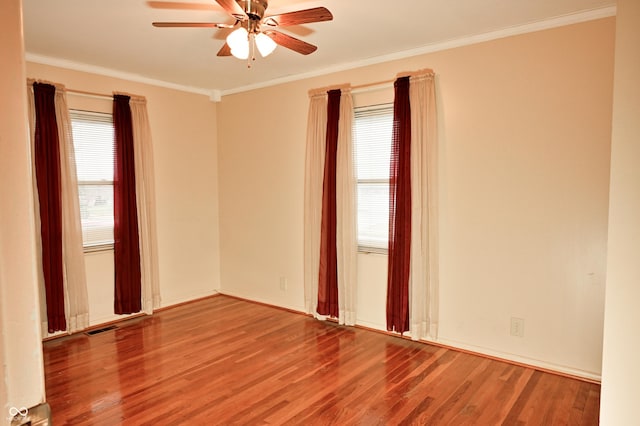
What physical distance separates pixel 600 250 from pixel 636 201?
230cm

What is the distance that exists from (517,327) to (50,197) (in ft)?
14.1

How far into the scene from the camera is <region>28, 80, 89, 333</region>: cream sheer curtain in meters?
4.00

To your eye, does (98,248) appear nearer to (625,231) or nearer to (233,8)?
(233,8)

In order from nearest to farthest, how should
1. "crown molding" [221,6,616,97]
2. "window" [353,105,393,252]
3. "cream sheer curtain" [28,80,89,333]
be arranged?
"crown molding" [221,6,616,97] → "cream sheer curtain" [28,80,89,333] → "window" [353,105,393,252]

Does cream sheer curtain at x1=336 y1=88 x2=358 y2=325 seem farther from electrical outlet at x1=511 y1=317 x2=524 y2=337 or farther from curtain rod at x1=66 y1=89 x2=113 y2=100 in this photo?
curtain rod at x1=66 y1=89 x2=113 y2=100

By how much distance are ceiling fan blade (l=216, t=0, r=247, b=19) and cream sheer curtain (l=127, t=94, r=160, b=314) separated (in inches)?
100

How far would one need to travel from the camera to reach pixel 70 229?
4.05 metres

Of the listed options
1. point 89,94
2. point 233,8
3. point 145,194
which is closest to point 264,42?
point 233,8

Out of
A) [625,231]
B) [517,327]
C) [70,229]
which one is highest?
[625,231]

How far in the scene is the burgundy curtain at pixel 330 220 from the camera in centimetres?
430

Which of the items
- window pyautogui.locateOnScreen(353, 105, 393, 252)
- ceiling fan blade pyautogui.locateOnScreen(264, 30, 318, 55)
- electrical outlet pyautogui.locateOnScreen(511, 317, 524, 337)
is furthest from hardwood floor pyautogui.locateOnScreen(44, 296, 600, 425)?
ceiling fan blade pyautogui.locateOnScreen(264, 30, 318, 55)

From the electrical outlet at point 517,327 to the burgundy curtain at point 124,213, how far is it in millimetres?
3785

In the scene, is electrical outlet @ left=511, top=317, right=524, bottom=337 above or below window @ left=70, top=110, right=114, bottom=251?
below

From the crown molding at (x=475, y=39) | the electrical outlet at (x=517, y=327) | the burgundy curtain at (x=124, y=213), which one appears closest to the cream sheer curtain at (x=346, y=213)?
the crown molding at (x=475, y=39)
